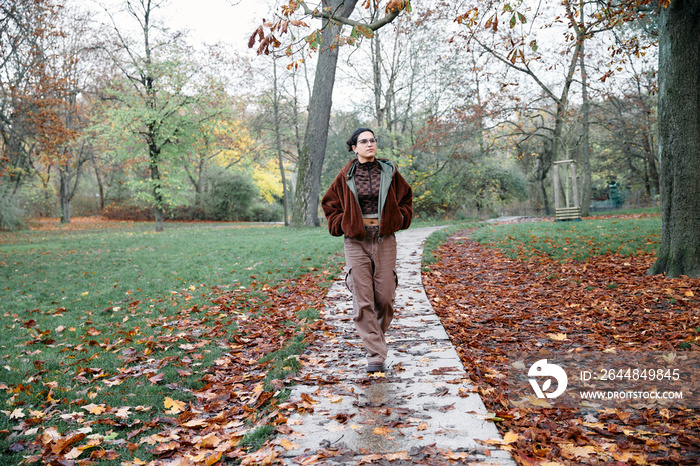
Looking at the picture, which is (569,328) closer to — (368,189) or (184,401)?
(368,189)

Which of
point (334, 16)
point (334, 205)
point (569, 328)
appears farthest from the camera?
point (334, 16)

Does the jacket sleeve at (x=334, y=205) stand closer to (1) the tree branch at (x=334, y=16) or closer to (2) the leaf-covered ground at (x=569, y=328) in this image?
(2) the leaf-covered ground at (x=569, y=328)

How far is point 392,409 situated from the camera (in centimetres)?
347

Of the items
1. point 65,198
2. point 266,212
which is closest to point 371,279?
point 65,198

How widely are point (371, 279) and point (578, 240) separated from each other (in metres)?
8.85

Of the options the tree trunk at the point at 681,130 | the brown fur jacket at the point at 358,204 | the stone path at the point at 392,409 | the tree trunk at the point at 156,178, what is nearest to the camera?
the stone path at the point at 392,409

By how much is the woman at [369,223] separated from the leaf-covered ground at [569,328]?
1.03 metres

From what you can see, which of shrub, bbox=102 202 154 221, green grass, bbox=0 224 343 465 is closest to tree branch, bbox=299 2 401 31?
green grass, bbox=0 224 343 465

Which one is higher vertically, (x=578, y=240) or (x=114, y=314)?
(x=578, y=240)

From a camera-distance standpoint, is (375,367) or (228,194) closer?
(375,367)

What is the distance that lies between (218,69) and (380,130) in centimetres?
1263

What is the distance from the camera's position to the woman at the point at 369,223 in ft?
13.7

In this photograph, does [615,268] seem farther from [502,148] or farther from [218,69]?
[218,69]

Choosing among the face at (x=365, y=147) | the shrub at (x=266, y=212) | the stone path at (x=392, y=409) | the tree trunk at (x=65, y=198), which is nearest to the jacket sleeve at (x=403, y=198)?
the face at (x=365, y=147)
